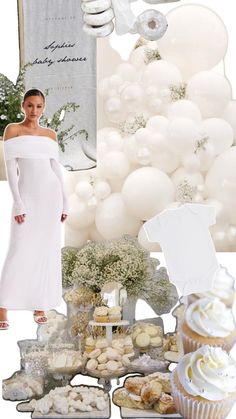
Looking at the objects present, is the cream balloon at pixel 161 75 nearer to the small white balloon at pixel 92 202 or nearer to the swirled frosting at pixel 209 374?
the small white balloon at pixel 92 202

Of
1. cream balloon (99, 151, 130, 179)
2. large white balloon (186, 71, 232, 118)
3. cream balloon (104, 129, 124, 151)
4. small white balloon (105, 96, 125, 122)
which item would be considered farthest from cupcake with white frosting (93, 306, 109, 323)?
large white balloon (186, 71, 232, 118)

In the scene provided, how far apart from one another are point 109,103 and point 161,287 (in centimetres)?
82

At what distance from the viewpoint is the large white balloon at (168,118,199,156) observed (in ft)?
10.2

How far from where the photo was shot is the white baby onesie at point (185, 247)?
3102 millimetres

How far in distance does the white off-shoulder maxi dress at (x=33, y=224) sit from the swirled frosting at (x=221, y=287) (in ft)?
2.03

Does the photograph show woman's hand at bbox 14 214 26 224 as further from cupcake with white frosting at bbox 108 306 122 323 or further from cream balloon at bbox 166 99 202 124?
cream balloon at bbox 166 99 202 124

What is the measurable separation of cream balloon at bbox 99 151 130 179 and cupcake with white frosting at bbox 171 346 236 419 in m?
0.78

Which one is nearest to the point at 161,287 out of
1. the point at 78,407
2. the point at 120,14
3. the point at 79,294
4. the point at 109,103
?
the point at 79,294

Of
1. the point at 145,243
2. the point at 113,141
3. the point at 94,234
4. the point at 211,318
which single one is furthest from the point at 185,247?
the point at 113,141

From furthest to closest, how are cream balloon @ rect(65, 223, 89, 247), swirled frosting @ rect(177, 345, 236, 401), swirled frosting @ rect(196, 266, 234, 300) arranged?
cream balloon @ rect(65, 223, 89, 247) < swirled frosting @ rect(196, 266, 234, 300) < swirled frosting @ rect(177, 345, 236, 401)

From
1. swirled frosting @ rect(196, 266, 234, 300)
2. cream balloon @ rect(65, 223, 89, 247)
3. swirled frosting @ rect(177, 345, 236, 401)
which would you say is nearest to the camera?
swirled frosting @ rect(177, 345, 236, 401)

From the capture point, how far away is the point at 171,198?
3.16 meters

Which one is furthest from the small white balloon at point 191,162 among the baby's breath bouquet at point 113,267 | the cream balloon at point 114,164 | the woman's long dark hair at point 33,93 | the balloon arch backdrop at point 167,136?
the woman's long dark hair at point 33,93

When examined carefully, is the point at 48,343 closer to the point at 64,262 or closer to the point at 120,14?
the point at 64,262
